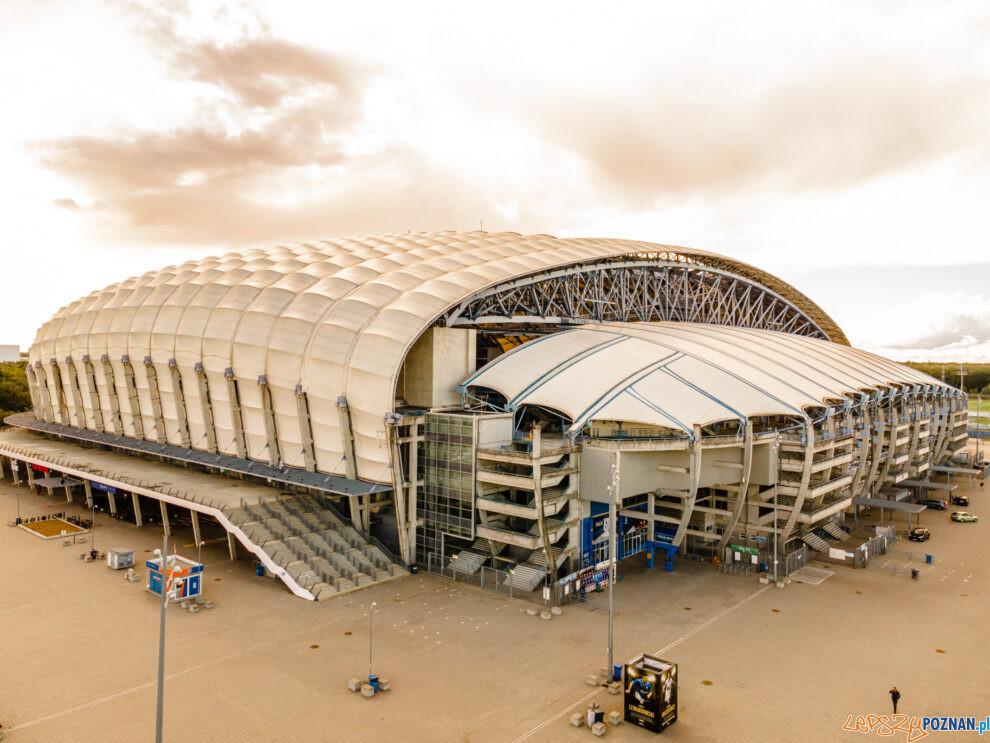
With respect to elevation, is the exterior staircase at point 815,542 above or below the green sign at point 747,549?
below

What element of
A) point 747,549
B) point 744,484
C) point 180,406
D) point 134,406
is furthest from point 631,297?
point 134,406

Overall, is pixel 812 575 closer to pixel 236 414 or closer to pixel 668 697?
pixel 668 697

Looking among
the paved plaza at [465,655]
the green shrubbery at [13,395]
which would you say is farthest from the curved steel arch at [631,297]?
the green shrubbery at [13,395]

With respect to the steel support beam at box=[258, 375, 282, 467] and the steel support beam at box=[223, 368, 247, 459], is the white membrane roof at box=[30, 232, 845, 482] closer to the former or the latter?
the steel support beam at box=[223, 368, 247, 459]

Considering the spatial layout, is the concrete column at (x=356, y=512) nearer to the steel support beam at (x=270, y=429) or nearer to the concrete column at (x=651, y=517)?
the steel support beam at (x=270, y=429)

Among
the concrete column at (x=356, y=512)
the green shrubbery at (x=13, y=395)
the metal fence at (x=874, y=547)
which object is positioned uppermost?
the green shrubbery at (x=13, y=395)

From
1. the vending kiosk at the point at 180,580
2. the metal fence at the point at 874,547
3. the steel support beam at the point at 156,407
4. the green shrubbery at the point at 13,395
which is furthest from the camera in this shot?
the green shrubbery at the point at 13,395

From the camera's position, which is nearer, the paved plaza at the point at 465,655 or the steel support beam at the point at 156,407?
the paved plaza at the point at 465,655
